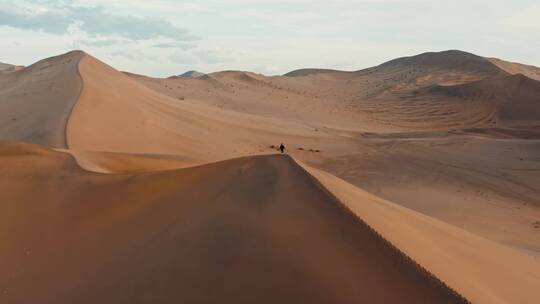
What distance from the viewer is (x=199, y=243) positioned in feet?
12.5

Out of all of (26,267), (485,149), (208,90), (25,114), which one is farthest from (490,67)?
(26,267)

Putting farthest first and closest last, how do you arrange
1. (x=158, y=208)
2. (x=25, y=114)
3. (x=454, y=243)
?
1. (x=25, y=114)
2. (x=454, y=243)
3. (x=158, y=208)

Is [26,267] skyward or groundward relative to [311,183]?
groundward

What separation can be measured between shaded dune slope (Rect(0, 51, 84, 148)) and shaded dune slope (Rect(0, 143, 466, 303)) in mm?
5425

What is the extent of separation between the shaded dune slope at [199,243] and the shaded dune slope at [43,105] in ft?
17.8

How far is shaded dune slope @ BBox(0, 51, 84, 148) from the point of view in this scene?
35.7 ft

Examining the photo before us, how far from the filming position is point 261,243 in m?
3.67

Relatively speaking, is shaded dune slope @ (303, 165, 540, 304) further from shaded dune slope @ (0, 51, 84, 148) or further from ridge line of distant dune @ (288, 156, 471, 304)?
shaded dune slope @ (0, 51, 84, 148)

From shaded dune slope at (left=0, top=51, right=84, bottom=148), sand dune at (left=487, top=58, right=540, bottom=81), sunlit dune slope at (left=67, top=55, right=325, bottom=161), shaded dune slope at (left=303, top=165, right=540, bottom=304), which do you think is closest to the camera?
shaded dune slope at (left=303, top=165, right=540, bottom=304)

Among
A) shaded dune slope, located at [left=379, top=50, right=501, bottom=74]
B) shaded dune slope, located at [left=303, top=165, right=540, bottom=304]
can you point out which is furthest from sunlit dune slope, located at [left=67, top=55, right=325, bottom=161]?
shaded dune slope, located at [left=379, top=50, right=501, bottom=74]

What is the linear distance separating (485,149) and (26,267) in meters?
12.7

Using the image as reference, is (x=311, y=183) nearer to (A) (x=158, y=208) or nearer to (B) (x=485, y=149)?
(A) (x=158, y=208)

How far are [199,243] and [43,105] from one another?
11.1 m

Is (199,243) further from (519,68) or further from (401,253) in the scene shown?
(519,68)
